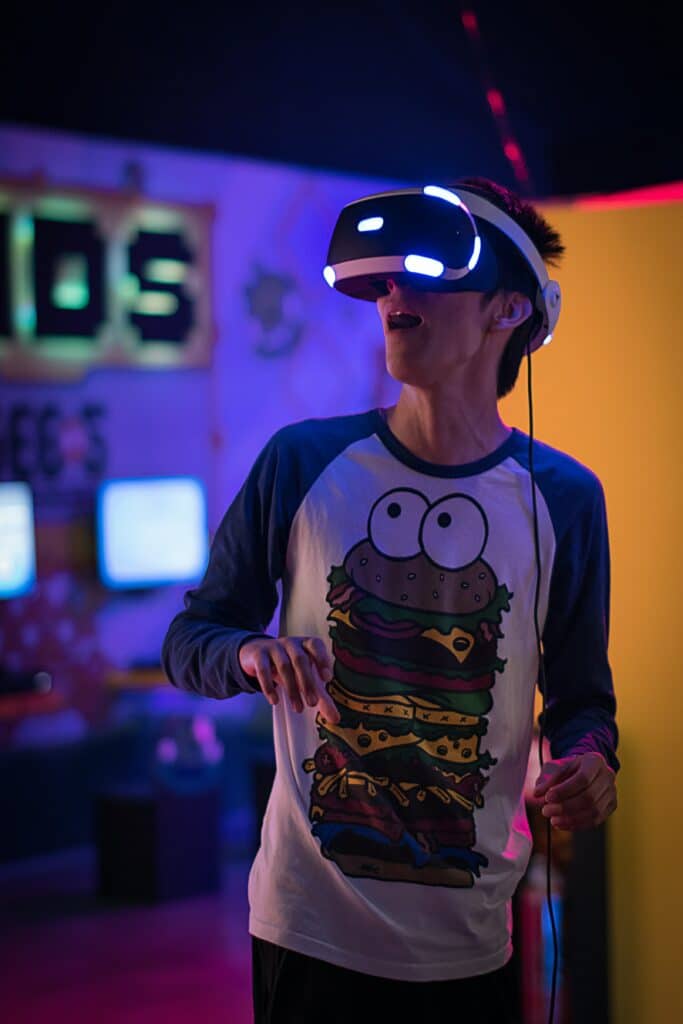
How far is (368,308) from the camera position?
22.2 feet

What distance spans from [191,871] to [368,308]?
2.83 metres

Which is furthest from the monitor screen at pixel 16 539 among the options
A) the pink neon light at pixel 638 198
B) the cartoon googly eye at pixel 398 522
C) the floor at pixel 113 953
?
the cartoon googly eye at pixel 398 522

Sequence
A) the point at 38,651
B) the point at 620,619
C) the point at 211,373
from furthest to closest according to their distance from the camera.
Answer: the point at 211,373 < the point at 38,651 < the point at 620,619

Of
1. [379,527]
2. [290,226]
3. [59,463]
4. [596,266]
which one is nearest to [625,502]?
[596,266]

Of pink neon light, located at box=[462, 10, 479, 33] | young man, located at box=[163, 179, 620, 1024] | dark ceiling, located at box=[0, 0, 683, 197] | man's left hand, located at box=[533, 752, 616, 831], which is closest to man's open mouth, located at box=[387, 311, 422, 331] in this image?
young man, located at box=[163, 179, 620, 1024]

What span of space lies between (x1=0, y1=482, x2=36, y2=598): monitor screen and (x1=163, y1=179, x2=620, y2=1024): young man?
4.08 m

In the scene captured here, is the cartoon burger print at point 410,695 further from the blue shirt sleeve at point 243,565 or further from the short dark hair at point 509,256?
the short dark hair at point 509,256

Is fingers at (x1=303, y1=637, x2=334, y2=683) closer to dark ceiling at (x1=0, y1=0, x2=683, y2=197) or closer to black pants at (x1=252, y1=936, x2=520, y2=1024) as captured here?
black pants at (x1=252, y1=936, x2=520, y2=1024)

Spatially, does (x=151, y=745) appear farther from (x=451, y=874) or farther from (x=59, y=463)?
(x=451, y=874)

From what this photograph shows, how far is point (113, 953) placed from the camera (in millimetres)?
4688

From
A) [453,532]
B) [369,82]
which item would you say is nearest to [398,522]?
[453,532]

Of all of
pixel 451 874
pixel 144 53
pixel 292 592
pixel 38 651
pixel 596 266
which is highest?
pixel 144 53

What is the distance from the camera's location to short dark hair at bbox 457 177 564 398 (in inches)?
66.9

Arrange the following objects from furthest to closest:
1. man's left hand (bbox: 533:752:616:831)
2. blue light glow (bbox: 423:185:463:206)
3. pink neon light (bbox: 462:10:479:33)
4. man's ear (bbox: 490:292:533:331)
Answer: pink neon light (bbox: 462:10:479:33)
man's ear (bbox: 490:292:533:331)
blue light glow (bbox: 423:185:463:206)
man's left hand (bbox: 533:752:616:831)
